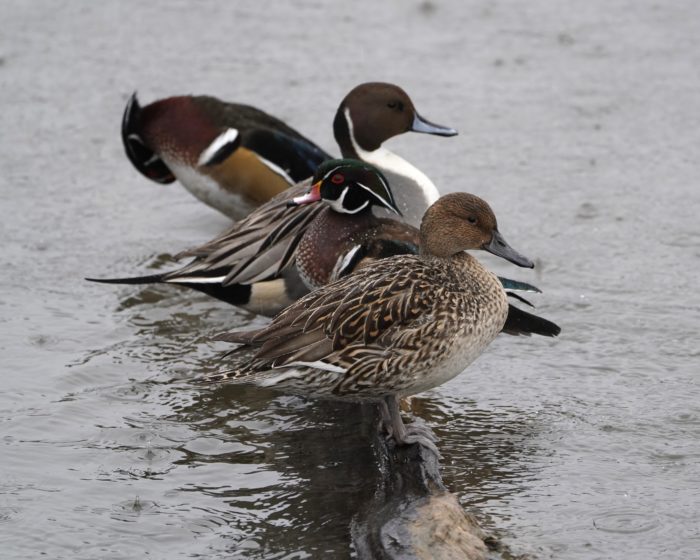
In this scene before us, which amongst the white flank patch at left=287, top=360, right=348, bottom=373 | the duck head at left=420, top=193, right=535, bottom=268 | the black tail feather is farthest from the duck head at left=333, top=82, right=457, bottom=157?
the white flank patch at left=287, top=360, right=348, bottom=373

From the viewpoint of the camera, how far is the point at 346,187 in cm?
570

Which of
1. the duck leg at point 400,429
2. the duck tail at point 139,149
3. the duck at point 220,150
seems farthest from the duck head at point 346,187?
the duck tail at point 139,149

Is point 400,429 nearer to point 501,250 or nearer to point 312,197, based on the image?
point 501,250

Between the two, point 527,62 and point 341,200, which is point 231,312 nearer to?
point 341,200

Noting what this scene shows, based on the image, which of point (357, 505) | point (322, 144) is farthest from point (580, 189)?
point (357, 505)

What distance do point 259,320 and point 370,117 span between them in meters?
1.23

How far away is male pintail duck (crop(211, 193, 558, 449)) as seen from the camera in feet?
15.3

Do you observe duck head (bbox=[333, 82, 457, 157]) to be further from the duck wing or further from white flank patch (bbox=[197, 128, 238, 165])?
the duck wing

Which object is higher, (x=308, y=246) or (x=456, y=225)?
(x=456, y=225)

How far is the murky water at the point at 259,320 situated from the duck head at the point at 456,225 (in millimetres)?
764

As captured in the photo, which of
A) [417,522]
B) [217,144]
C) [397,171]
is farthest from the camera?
[217,144]

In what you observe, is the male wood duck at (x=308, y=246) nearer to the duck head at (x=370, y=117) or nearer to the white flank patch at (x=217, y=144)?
the duck head at (x=370, y=117)

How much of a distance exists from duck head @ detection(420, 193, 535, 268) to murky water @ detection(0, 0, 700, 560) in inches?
30.1

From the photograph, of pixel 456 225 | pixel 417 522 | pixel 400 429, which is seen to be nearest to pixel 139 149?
pixel 456 225
